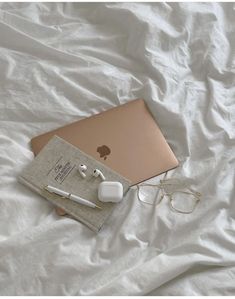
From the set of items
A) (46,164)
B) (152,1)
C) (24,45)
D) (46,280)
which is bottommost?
(46,280)

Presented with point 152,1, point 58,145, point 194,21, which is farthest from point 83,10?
point 58,145

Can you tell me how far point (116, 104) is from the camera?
3.18ft

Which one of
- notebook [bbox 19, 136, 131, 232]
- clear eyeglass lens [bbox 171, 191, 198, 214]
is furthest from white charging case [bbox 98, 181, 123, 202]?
clear eyeglass lens [bbox 171, 191, 198, 214]

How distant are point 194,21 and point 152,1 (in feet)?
0.42

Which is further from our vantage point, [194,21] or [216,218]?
[194,21]

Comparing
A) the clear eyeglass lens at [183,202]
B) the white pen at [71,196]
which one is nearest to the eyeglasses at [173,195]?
the clear eyeglass lens at [183,202]

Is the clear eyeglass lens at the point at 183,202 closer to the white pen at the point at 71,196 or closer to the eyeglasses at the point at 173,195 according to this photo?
the eyeglasses at the point at 173,195

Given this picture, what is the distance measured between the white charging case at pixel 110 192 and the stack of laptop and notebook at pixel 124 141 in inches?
1.7

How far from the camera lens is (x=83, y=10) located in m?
1.09

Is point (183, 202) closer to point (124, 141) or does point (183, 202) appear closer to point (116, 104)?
point (124, 141)

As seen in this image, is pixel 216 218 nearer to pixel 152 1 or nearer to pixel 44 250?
pixel 44 250

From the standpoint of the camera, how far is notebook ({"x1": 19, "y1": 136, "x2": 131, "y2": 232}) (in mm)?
806

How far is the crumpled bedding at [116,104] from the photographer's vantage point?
29.1 inches

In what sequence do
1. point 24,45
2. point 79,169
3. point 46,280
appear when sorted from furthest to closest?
point 24,45, point 79,169, point 46,280
